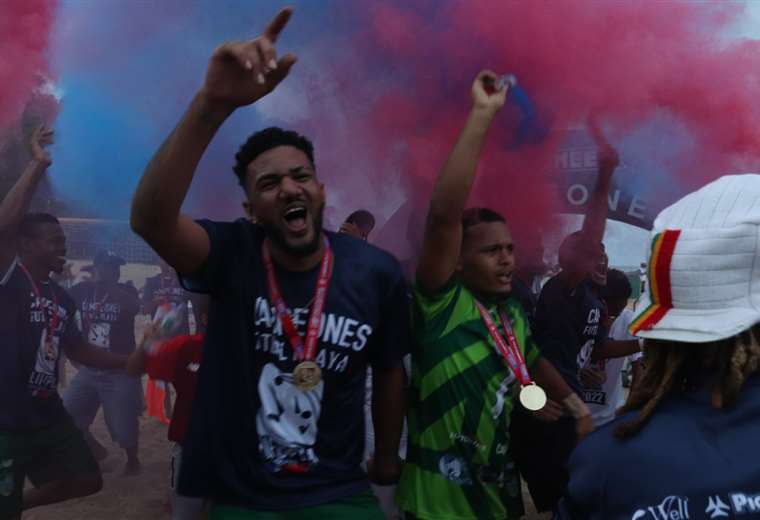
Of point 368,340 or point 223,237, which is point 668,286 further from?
point 223,237

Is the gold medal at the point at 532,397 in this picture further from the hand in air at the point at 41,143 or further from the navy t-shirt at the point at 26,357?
the hand in air at the point at 41,143

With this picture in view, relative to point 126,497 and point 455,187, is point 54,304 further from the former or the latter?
point 455,187

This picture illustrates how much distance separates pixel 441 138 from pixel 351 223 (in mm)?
718

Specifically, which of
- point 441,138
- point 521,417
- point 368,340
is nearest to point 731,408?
point 368,340

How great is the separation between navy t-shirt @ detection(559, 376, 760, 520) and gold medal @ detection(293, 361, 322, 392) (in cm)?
96

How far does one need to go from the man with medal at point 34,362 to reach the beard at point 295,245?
7.57 ft

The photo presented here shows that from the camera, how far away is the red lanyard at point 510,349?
2.43 metres

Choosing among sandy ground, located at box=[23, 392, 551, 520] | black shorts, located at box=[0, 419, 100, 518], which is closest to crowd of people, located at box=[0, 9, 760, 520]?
black shorts, located at box=[0, 419, 100, 518]

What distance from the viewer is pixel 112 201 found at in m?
4.47

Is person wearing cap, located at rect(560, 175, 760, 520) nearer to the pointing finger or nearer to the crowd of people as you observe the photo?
the crowd of people

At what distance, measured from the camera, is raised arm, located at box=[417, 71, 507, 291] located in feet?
7.35

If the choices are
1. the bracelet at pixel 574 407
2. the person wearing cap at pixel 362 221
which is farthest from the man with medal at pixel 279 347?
the person wearing cap at pixel 362 221

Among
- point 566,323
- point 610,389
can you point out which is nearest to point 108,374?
point 566,323

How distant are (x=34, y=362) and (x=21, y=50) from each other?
1672 mm
